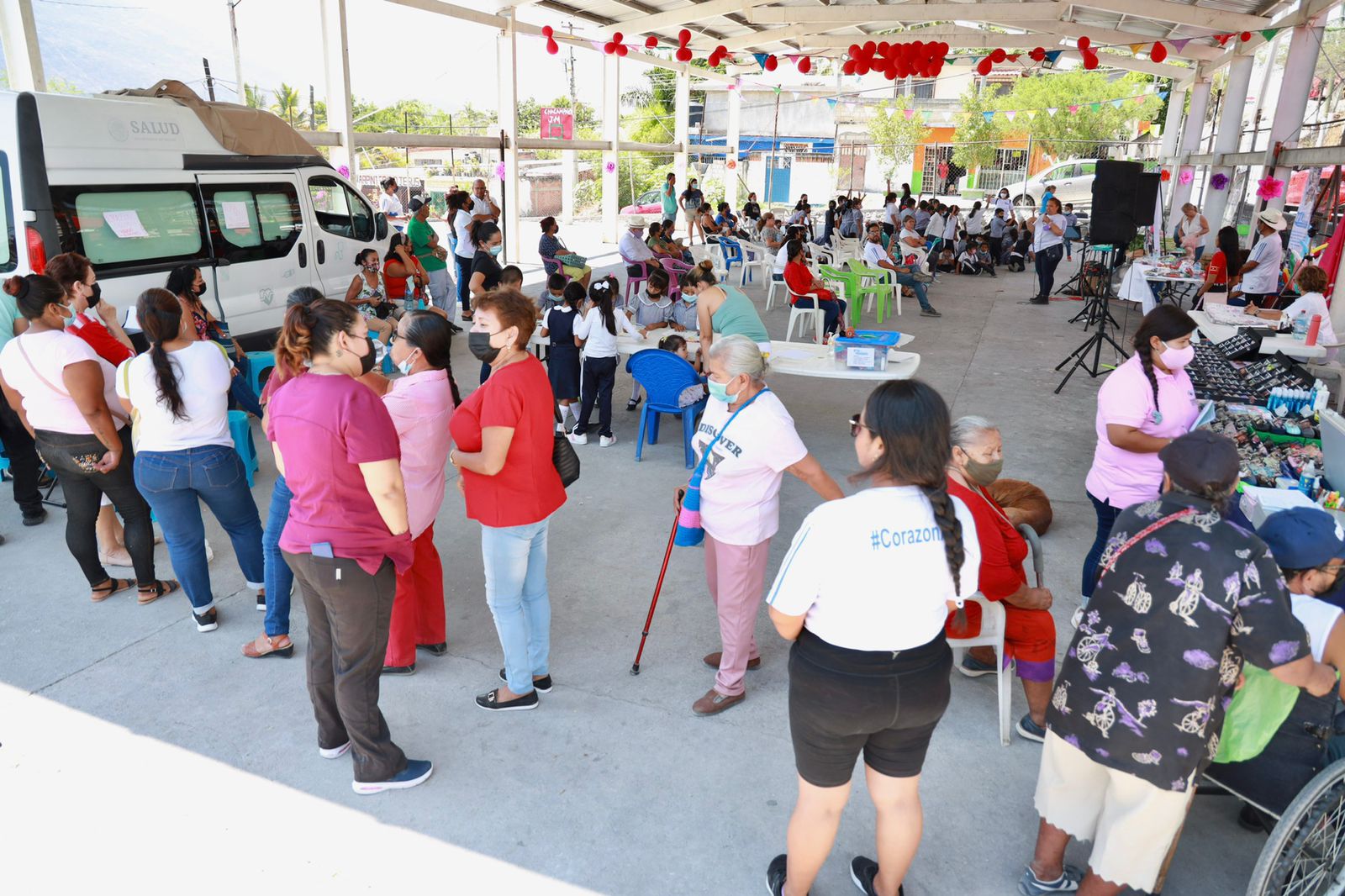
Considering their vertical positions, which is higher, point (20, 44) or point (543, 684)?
point (20, 44)

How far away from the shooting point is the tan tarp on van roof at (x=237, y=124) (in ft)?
21.1

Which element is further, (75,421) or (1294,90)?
(1294,90)

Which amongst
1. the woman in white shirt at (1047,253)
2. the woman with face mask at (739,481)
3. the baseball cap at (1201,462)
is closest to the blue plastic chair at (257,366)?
the woman with face mask at (739,481)

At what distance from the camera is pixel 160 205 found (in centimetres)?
612

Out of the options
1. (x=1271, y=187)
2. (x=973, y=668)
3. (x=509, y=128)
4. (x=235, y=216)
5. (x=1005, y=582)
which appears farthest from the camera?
(x=509, y=128)

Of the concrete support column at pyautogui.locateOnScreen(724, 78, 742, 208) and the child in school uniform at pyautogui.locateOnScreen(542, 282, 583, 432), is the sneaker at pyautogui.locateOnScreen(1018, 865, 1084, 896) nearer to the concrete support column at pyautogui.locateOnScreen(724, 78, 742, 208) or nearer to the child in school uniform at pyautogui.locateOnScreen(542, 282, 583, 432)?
the child in school uniform at pyautogui.locateOnScreen(542, 282, 583, 432)

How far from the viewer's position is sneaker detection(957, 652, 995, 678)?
11.3 ft

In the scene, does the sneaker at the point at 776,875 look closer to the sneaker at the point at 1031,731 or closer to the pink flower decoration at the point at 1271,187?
the sneaker at the point at 1031,731

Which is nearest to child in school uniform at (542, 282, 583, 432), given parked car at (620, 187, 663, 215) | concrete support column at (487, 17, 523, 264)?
concrete support column at (487, 17, 523, 264)

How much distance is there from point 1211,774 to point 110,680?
384 centimetres

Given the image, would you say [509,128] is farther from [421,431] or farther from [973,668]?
[973,668]

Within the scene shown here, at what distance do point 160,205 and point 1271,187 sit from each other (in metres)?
12.9

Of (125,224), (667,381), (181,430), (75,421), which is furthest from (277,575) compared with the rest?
(125,224)

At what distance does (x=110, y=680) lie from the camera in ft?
11.0
